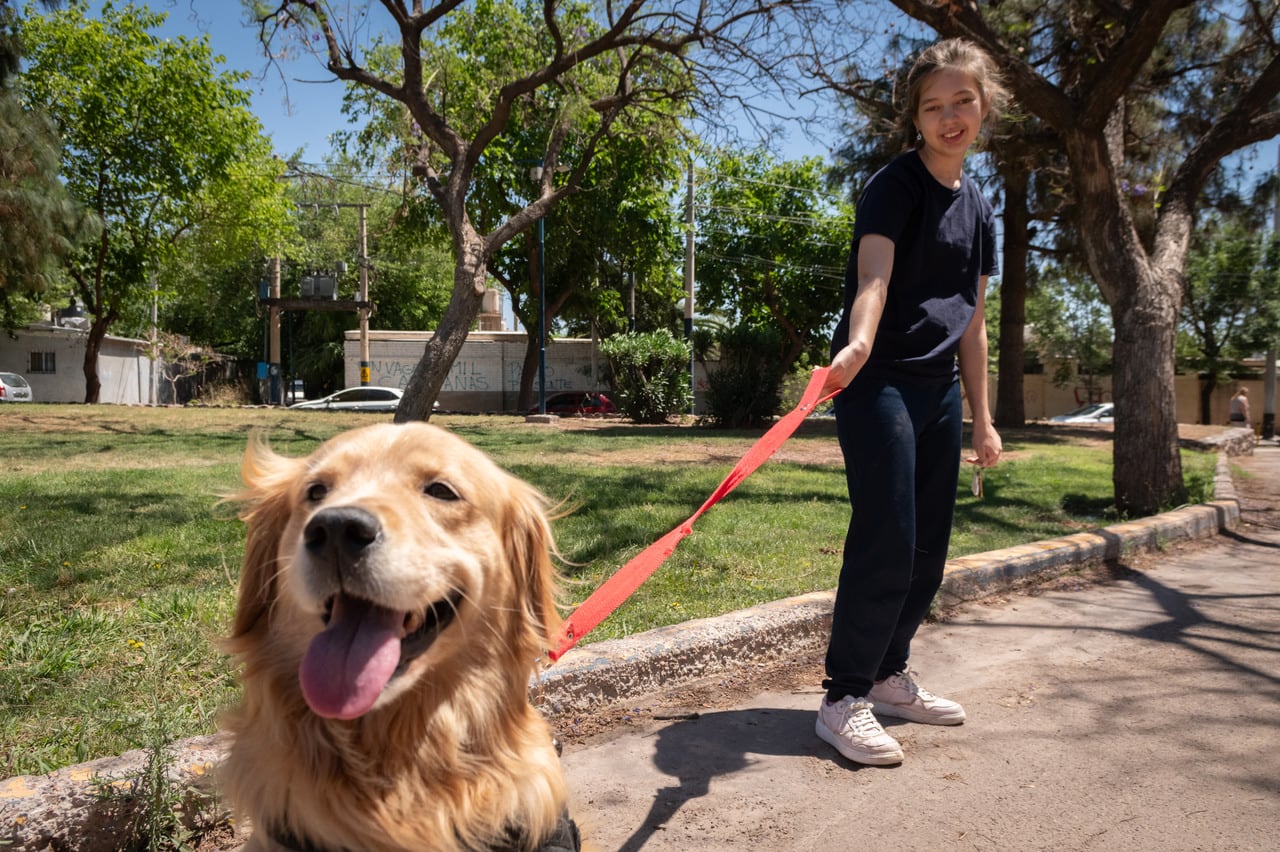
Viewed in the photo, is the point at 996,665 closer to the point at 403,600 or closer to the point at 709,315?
the point at 403,600

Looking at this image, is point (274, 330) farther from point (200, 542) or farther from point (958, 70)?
point (958, 70)

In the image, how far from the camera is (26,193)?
13.3 m

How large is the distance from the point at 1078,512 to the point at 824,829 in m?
6.73

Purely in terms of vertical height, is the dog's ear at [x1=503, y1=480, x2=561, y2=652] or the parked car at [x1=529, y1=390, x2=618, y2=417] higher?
the parked car at [x1=529, y1=390, x2=618, y2=417]

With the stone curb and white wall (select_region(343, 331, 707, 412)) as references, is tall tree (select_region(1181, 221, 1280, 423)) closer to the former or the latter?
white wall (select_region(343, 331, 707, 412))

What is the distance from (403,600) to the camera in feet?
5.57

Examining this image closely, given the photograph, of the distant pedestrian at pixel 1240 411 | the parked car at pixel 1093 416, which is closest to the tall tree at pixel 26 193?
the parked car at pixel 1093 416

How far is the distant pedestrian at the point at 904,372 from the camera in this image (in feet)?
9.48

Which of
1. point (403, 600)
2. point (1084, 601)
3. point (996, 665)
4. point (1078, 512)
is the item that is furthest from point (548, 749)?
point (1078, 512)

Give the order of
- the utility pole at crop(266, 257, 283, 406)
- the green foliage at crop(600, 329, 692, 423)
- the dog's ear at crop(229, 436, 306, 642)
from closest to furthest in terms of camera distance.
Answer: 1. the dog's ear at crop(229, 436, 306, 642)
2. the green foliage at crop(600, 329, 692, 423)
3. the utility pole at crop(266, 257, 283, 406)

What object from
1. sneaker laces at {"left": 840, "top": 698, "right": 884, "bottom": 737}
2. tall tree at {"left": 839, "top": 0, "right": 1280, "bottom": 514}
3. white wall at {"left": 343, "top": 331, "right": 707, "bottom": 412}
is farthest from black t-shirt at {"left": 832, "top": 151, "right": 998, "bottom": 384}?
white wall at {"left": 343, "top": 331, "right": 707, "bottom": 412}

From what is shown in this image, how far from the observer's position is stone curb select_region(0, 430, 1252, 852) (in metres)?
2.12

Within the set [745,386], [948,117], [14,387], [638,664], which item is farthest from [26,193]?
[14,387]

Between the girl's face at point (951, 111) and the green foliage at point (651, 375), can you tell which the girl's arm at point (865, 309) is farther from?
the green foliage at point (651, 375)
